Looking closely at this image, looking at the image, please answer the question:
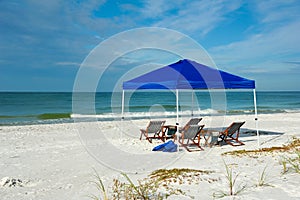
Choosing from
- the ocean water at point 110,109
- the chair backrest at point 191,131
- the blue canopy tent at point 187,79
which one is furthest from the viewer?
the ocean water at point 110,109

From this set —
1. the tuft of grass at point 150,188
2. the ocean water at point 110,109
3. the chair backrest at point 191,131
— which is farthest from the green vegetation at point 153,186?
the ocean water at point 110,109

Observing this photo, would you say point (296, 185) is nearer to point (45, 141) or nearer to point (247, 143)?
point (247, 143)

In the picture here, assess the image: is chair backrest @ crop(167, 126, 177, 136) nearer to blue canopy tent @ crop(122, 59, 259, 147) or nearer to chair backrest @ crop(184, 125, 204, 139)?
chair backrest @ crop(184, 125, 204, 139)

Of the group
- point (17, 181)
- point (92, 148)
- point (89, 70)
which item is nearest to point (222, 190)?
point (17, 181)

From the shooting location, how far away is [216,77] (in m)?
6.79

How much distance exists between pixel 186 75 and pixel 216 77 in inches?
32.8

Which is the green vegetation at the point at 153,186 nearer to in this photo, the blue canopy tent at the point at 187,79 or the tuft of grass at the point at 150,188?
the tuft of grass at the point at 150,188

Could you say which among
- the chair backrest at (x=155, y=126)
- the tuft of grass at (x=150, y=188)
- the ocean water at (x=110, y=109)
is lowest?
the tuft of grass at (x=150, y=188)

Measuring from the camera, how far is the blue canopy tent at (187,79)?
6.30 m

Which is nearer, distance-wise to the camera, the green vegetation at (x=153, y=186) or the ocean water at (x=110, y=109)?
the green vegetation at (x=153, y=186)

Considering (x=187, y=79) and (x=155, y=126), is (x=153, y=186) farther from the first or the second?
(x=155, y=126)

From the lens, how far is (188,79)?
6.43 m

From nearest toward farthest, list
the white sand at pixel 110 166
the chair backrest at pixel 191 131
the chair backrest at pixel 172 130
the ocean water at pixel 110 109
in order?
the white sand at pixel 110 166 → the chair backrest at pixel 191 131 → the chair backrest at pixel 172 130 → the ocean water at pixel 110 109

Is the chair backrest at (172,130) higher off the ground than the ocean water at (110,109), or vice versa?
the ocean water at (110,109)
